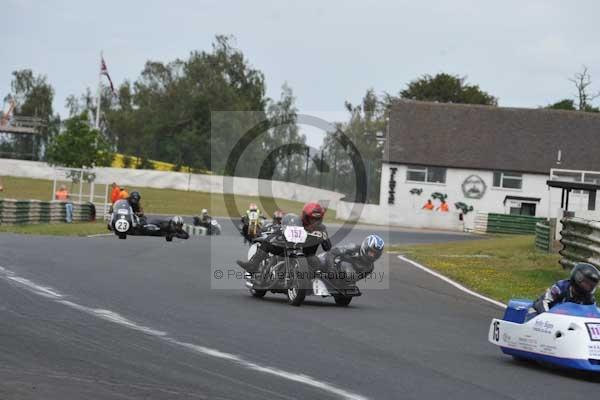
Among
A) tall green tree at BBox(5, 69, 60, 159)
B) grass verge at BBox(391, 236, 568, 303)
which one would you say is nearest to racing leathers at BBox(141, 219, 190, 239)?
grass verge at BBox(391, 236, 568, 303)

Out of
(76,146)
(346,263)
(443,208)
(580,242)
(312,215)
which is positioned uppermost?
(76,146)

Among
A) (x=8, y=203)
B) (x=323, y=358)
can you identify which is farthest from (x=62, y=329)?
(x=8, y=203)

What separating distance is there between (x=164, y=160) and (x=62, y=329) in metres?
70.1

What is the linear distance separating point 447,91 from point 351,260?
7304 centimetres

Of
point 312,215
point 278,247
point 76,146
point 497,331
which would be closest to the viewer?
point 497,331

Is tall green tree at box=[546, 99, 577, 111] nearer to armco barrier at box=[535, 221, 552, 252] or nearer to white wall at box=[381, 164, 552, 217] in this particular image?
white wall at box=[381, 164, 552, 217]

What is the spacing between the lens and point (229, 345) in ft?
30.4

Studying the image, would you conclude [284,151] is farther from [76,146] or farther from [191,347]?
[191,347]

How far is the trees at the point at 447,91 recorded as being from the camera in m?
85.6

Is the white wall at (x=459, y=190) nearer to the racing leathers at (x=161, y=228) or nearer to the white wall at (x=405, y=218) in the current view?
the white wall at (x=405, y=218)

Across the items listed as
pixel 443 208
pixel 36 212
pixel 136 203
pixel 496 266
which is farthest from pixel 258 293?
pixel 443 208

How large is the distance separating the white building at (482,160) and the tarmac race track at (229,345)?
46.0 m

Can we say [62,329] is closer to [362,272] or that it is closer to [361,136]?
[362,272]

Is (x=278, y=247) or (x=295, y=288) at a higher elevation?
(x=278, y=247)
